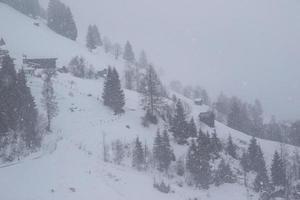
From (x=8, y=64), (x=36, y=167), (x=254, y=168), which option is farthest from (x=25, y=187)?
(x=254, y=168)

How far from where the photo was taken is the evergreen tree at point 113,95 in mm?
64281

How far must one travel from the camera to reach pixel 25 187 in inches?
1135

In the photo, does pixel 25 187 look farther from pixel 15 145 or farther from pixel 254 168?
pixel 254 168

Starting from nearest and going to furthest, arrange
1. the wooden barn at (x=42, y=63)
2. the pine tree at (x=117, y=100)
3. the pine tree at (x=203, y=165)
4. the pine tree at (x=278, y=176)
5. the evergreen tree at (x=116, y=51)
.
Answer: the pine tree at (x=203, y=165), the pine tree at (x=278, y=176), the pine tree at (x=117, y=100), the wooden barn at (x=42, y=63), the evergreen tree at (x=116, y=51)

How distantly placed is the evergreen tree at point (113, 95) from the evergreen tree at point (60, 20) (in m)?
64.7

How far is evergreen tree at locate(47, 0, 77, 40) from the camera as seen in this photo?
12450cm

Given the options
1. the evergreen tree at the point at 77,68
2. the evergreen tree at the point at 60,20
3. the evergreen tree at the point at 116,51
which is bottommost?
the evergreen tree at the point at 77,68

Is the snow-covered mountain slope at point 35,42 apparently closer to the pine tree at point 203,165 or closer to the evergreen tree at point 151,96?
the evergreen tree at point 151,96

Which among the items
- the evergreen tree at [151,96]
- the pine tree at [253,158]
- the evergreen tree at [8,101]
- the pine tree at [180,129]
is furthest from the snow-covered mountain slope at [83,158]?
the pine tree at [253,158]

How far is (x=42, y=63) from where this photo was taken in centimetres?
8856

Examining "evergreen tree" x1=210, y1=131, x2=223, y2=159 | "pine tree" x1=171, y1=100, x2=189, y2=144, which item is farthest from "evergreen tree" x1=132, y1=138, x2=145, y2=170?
"evergreen tree" x1=210, y1=131, x2=223, y2=159

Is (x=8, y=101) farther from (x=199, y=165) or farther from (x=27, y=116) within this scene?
(x=199, y=165)

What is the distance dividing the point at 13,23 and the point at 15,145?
272 ft

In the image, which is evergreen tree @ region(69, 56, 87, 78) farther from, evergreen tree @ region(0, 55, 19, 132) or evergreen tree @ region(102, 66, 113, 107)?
evergreen tree @ region(0, 55, 19, 132)
